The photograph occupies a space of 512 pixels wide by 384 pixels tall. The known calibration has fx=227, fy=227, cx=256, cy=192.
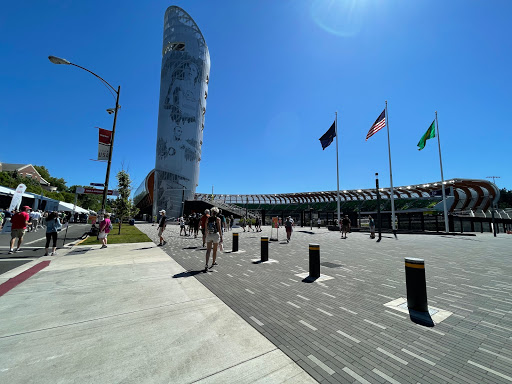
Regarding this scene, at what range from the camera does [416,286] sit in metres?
4.02

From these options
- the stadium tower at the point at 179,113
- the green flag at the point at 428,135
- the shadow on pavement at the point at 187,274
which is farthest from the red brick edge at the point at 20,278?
the stadium tower at the point at 179,113

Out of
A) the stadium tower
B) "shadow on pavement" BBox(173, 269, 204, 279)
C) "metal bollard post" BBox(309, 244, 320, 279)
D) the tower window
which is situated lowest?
"shadow on pavement" BBox(173, 269, 204, 279)

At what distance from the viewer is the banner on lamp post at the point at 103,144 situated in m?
11.3

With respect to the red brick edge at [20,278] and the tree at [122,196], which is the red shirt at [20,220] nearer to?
the red brick edge at [20,278]

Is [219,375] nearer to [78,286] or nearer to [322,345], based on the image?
[322,345]

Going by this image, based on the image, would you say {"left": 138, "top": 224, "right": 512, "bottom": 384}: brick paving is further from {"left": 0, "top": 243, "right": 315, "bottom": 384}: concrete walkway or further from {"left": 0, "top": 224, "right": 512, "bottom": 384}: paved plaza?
{"left": 0, "top": 243, "right": 315, "bottom": 384}: concrete walkway

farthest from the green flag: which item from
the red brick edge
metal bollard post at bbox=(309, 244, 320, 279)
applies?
the red brick edge

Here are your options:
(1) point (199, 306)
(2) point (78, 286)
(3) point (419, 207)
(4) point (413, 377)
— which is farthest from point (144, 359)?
(3) point (419, 207)

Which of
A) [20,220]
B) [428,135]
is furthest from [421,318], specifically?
[428,135]

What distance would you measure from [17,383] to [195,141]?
228ft

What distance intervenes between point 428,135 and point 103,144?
3118 cm

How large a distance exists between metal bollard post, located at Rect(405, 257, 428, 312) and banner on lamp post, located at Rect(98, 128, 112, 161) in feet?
42.6

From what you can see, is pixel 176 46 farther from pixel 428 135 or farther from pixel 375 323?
pixel 375 323

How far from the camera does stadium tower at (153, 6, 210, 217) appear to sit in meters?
63.3
